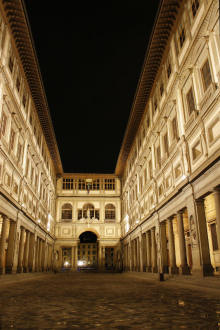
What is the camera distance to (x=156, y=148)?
89.4ft

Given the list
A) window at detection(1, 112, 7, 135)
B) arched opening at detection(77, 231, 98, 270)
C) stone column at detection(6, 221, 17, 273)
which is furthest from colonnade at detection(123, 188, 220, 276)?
window at detection(1, 112, 7, 135)

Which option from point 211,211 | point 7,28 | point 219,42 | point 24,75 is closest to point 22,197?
point 24,75

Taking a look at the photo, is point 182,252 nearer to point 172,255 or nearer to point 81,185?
point 172,255

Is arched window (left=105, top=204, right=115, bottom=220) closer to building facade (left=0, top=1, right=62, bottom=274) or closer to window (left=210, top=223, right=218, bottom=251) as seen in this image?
building facade (left=0, top=1, right=62, bottom=274)

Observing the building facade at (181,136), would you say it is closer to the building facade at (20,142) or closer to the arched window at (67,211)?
the building facade at (20,142)

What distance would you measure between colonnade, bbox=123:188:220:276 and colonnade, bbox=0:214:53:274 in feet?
40.3

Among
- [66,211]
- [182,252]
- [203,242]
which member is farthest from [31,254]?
[203,242]

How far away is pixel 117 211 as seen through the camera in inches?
2039

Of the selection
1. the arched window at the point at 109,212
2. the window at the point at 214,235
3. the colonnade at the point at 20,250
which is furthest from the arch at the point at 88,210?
the window at the point at 214,235

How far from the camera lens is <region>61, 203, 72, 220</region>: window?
5131 centimetres

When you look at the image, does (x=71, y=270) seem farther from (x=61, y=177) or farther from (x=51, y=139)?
(x=51, y=139)

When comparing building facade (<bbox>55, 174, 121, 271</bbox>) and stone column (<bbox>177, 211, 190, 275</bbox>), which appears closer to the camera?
stone column (<bbox>177, 211, 190, 275</bbox>)

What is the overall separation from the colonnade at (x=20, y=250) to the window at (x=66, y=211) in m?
6.92

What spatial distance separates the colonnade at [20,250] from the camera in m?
22.4
